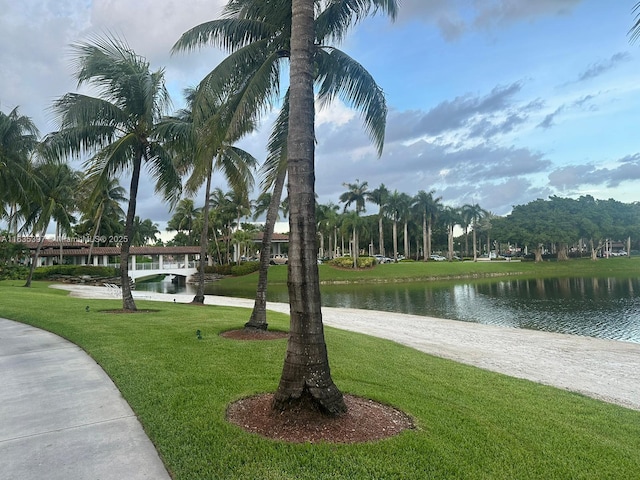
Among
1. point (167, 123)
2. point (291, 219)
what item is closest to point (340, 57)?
point (291, 219)

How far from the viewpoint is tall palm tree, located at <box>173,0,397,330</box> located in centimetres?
914

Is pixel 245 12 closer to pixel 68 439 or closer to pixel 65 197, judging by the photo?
pixel 68 439

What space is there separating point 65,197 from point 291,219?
4299 centimetres

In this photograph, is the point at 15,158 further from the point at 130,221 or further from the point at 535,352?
the point at 535,352

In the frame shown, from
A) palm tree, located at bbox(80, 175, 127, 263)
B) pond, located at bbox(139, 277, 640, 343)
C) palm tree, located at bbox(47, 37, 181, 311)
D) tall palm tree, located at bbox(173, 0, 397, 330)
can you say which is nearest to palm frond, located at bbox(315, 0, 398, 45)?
tall palm tree, located at bbox(173, 0, 397, 330)

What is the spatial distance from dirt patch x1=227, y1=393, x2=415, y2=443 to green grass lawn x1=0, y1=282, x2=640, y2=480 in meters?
0.16

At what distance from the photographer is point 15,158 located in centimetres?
2117

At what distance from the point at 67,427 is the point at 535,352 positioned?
40.8 ft

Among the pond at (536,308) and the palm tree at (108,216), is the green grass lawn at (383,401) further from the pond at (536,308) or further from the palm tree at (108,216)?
the palm tree at (108,216)

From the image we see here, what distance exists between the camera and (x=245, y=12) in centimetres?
1040

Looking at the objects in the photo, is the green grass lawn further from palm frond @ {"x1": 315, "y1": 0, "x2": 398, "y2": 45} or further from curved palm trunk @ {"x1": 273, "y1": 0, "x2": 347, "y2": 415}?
palm frond @ {"x1": 315, "y1": 0, "x2": 398, "y2": 45}

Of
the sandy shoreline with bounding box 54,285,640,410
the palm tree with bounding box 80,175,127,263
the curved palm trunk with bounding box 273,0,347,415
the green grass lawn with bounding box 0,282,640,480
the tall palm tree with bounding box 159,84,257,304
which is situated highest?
the palm tree with bounding box 80,175,127,263

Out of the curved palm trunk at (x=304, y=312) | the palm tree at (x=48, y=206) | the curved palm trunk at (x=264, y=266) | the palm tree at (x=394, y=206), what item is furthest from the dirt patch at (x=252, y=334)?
the palm tree at (x=394, y=206)

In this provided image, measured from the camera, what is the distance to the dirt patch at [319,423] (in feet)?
14.1
